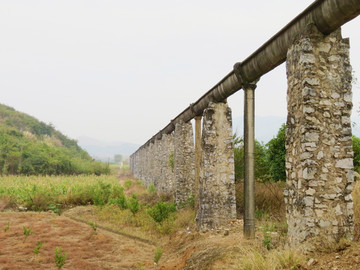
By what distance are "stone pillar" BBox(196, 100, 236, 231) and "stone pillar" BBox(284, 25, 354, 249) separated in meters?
4.38

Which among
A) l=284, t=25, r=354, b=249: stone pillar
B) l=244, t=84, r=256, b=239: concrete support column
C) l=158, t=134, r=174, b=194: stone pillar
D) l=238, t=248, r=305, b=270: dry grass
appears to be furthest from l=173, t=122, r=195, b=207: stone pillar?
l=238, t=248, r=305, b=270: dry grass

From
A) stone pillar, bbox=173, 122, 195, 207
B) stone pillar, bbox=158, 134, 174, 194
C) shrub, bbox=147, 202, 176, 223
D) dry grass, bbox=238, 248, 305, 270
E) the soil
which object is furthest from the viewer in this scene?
stone pillar, bbox=158, 134, 174, 194

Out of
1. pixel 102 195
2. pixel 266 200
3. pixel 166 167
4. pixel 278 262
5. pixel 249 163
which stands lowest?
pixel 278 262

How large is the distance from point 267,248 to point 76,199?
13.9 metres

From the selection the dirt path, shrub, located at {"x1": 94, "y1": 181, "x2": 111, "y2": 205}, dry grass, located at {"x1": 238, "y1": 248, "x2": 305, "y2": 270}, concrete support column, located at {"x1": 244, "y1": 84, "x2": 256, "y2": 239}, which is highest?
concrete support column, located at {"x1": 244, "y1": 84, "x2": 256, "y2": 239}

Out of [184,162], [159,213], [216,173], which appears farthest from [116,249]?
[184,162]

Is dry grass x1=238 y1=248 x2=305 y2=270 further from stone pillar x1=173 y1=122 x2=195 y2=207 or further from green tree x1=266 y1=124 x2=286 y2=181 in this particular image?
stone pillar x1=173 y1=122 x2=195 y2=207

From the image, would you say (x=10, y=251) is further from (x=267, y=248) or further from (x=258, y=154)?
(x=258, y=154)

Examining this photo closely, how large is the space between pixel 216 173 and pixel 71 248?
4600mm

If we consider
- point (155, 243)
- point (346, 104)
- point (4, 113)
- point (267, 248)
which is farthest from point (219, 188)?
point (4, 113)

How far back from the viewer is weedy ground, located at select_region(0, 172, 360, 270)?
183 inches

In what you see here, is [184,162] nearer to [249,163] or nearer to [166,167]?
[166,167]

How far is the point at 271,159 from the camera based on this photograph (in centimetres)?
1191

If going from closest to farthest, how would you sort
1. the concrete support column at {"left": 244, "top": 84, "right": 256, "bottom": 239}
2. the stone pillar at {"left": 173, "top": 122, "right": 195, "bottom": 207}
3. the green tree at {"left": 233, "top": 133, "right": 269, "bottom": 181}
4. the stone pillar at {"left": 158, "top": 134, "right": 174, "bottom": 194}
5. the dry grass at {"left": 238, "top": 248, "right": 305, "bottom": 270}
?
the dry grass at {"left": 238, "top": 248, "right": 305, "bottom": 270}
the concrete support column at {"left": 244, "top": 84, "right": 256, "bottom": 239}
the green tree at {"left": 233, "top": 133, "right": 269, "bottom": 181}
the stone pillar at {"left": 173, "top": 122, "right": 195, "bottom": 207}
the stone pillar at {"left": 158, "top": 134, "right": 174, "bottom": 194}
